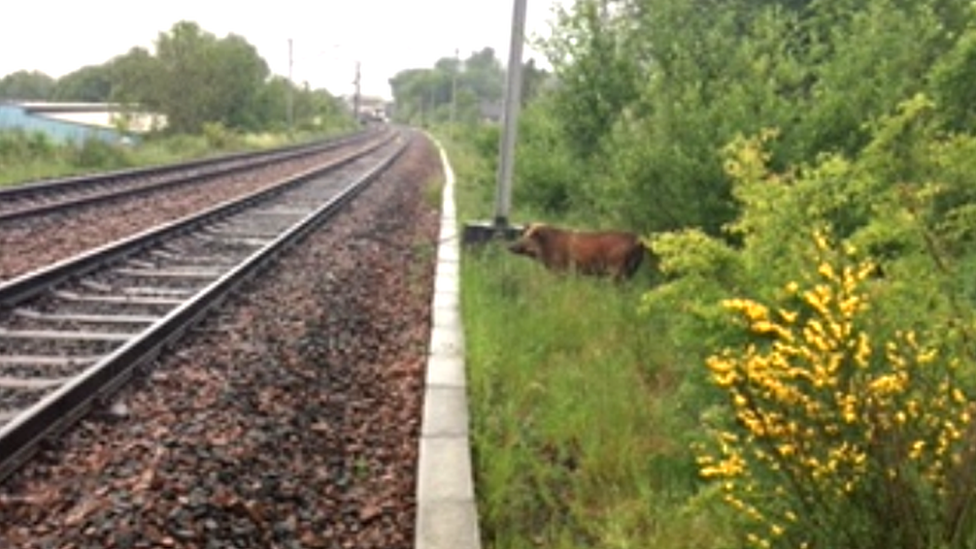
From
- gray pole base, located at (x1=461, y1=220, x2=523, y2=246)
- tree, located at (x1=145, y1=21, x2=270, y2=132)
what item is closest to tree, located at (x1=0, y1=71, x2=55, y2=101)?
tree, located at (x1=145, y1=21, x2=270, y2=132)

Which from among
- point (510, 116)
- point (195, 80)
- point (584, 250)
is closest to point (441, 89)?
point (195, 80)

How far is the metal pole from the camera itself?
12.6 meters

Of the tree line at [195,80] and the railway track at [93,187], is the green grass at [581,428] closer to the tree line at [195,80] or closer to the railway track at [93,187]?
the railway track at [93,187]

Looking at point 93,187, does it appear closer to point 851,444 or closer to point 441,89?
point 851,444

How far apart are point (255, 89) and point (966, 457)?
60712 millimetres

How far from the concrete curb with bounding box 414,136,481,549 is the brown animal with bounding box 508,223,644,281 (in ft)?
5.36

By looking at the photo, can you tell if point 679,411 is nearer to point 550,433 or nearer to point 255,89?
point 550,433

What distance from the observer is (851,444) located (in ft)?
10.6

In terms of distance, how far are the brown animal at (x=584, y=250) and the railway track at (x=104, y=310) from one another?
3.04 metres

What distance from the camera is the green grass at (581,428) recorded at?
4.45 m

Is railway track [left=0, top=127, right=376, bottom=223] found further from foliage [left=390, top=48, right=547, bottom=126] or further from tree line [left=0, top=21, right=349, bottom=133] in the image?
foliage [left=390, top=48, right=547, bottom=126]

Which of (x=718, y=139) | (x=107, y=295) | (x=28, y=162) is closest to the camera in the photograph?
(x=107, y=295)

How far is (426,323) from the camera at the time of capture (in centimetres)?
869

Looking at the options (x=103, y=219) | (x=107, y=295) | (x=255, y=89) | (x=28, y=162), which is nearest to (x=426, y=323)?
(x=107, y=295)
